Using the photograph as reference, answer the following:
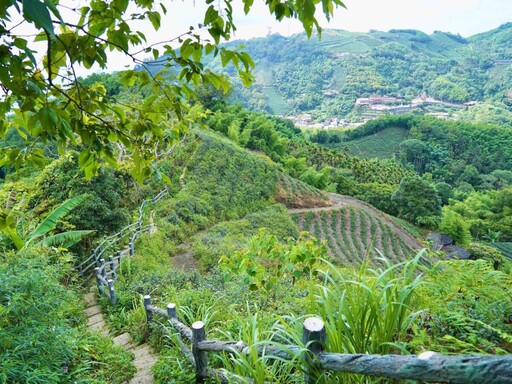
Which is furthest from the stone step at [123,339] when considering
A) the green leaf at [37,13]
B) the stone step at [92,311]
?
the green leaf at [37,13]

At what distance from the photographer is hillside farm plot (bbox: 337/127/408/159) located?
63.2 m

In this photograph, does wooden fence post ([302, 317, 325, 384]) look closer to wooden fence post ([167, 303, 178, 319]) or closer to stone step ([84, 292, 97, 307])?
wooden fence post ([167, 303, 178, 319])

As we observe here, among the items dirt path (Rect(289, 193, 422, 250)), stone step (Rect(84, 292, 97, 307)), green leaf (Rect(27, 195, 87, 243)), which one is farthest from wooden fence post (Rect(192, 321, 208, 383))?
dirt path (Rect(289, 193, 422, 250))

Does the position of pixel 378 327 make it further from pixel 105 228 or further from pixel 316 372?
pixel 105 228

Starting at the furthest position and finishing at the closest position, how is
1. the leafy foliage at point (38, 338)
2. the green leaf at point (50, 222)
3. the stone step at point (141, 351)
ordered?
the green leaf at point (50, 222) → the stone step at point (141, 351) → the leafy foliage at point (38, 338)

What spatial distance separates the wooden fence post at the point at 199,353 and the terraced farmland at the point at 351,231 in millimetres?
18020

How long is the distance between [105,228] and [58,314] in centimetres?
573

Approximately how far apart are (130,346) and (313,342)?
3406 millimetres

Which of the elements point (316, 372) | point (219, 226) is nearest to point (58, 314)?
point (316, 372)

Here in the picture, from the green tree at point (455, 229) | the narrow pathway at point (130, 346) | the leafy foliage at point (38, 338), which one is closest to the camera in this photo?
the leafy foliage at point (38, 338)

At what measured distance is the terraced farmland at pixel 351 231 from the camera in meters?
22.1

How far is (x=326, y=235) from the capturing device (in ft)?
74.2

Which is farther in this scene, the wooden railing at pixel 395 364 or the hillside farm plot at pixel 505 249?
the hillside farm plot at pixel 505 249

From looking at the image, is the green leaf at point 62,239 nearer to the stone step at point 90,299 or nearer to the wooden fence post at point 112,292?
the stone step at point 90,299
